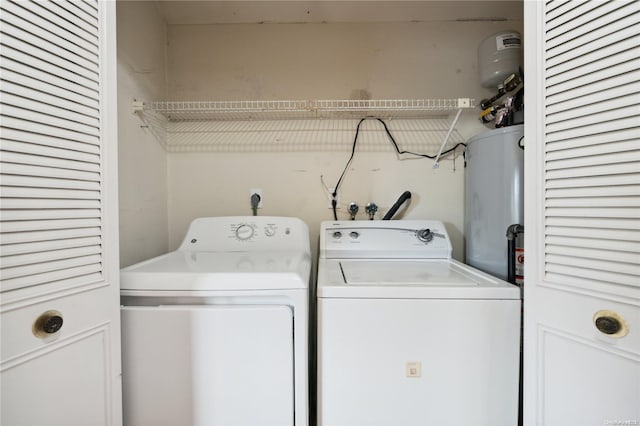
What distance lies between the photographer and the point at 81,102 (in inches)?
27.0

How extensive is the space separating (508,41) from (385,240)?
47.8 inches

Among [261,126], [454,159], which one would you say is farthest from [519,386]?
[261,126]

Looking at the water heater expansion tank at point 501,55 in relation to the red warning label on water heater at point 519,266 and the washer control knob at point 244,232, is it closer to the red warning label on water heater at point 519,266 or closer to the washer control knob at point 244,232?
the red warning label on water heater at point 519,266

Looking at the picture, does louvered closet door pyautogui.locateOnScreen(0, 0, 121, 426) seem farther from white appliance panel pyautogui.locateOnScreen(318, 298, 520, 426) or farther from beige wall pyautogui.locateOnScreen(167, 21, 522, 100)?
beige wall pyautogui.locateOnScreen(167, 21, 522, 100)

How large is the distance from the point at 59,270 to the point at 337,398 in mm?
874

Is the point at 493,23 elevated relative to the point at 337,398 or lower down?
elevated

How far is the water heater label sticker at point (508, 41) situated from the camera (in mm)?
1354

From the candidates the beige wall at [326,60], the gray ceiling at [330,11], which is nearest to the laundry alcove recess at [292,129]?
the beige wall at [326,60]

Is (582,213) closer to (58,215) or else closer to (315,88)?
(58,215)

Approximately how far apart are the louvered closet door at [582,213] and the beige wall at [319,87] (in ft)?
2.90

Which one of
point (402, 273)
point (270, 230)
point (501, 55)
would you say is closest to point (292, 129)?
point (270, 230)

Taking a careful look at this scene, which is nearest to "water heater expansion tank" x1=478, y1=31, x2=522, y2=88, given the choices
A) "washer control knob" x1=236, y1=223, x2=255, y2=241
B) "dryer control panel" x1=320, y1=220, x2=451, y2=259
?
"dryer control panel" x1=320, y1=220, x2=451, y2=259

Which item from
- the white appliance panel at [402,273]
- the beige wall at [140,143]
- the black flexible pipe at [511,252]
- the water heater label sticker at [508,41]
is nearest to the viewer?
the white appliance panel at [402,273]

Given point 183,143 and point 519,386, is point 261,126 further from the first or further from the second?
point 519,386
